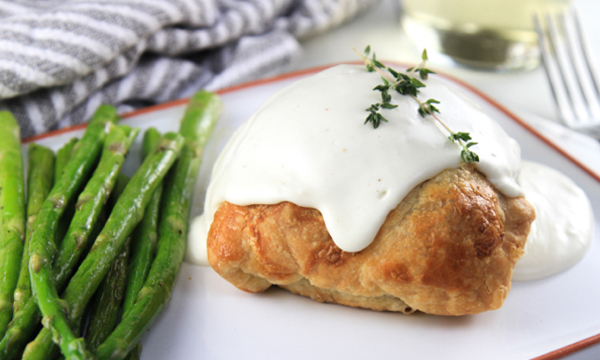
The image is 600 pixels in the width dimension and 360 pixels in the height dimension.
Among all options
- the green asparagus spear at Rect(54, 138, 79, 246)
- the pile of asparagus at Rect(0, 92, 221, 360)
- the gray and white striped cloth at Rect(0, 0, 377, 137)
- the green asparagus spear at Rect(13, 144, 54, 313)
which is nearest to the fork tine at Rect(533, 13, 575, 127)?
the gray and white striped cloth at Rect(0, 0, 377, 137)

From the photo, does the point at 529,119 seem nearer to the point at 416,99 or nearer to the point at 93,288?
the point at 416,99

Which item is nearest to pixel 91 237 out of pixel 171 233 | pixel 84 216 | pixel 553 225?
pixel 84 216

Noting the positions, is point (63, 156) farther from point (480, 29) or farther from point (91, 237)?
point (480, 29)

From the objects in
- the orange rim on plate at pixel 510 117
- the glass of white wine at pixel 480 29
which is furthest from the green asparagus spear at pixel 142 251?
the glass of white wine at pixel 480 29

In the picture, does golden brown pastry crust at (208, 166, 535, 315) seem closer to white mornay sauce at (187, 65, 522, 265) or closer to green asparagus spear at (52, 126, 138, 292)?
white mornay sauce at (187, 65, 522, 265)

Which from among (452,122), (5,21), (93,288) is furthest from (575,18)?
(5,21)

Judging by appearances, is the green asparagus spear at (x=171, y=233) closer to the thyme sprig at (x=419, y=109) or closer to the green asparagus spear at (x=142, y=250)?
the green asparagus spear at (x=142, y=250)
